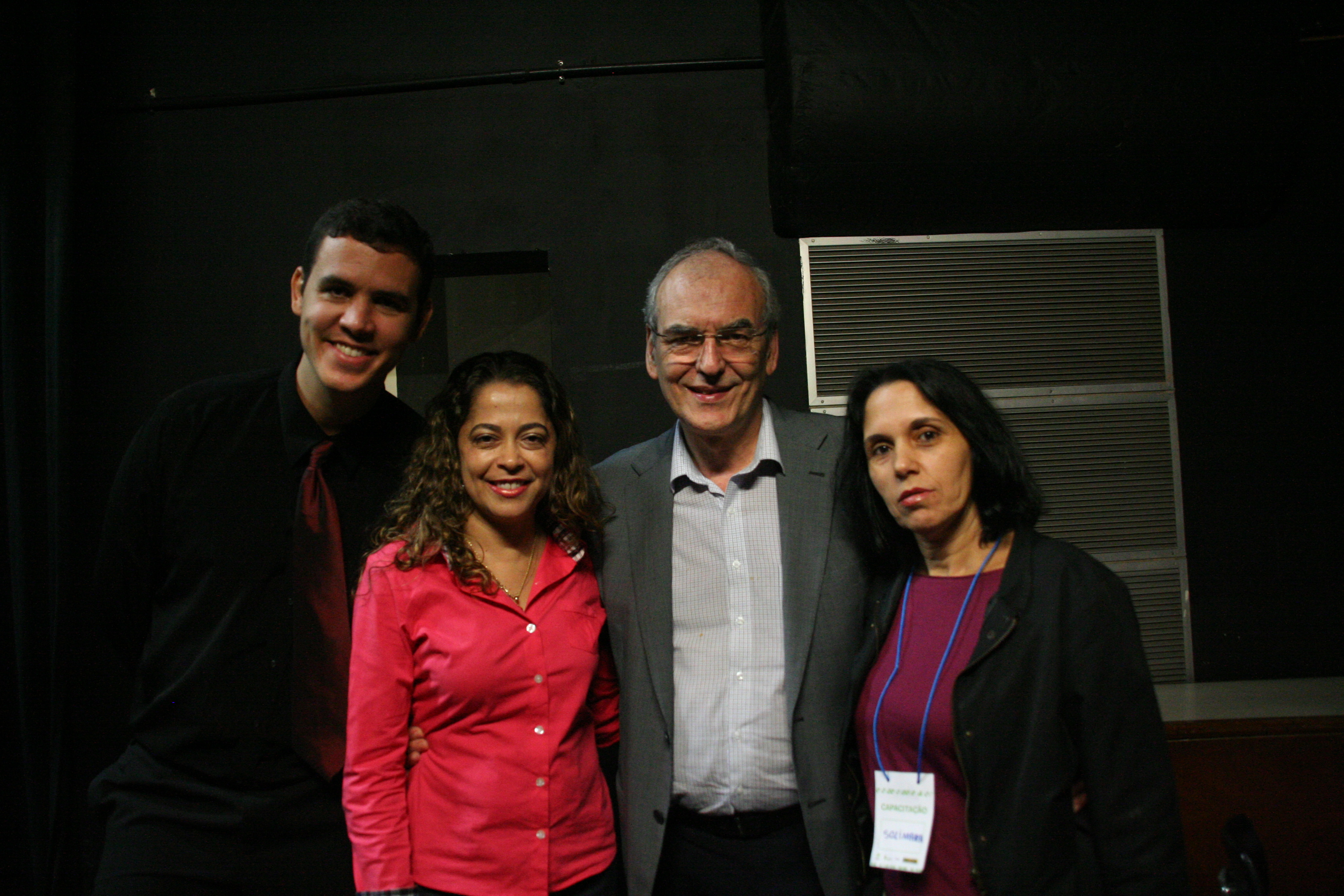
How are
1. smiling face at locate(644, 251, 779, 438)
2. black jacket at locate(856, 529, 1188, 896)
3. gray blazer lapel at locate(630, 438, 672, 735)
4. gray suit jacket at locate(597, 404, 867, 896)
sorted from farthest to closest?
smiling face at locate(644, 251, 779, 438)
gray blazer lapel at locate(630, 438, 672, 735)
gray suit jacket at locate(597, 404, 867, 896)
black jacket at locate(856, 529, 1188, 896)

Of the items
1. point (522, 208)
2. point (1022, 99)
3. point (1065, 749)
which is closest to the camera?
point (1065, 749)

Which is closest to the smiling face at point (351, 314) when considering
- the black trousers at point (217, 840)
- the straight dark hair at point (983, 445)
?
the black trousers at point (217, 840)

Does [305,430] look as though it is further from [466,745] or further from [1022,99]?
[1022,99]

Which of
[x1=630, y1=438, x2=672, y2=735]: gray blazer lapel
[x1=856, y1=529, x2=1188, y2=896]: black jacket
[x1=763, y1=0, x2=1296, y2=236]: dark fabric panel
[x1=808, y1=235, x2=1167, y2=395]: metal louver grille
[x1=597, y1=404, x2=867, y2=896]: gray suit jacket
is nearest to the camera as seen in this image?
[x1=856, y1=529, x2=1188, y2=896]: black jacket

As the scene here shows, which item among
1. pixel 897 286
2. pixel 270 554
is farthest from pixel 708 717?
pixel 897 286

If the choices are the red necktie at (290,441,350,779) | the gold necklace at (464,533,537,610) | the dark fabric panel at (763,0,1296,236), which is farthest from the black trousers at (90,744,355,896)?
the dark fabric panel at (763,0,1296,236)

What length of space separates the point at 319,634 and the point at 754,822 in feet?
3.42

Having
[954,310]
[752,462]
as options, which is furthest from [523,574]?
[954,310]

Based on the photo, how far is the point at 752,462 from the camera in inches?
75.8

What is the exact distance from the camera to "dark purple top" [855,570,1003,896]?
146 cm

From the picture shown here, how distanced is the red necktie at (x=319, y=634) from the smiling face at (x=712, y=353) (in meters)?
0.85

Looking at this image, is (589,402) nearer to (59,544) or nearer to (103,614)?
(103,614)

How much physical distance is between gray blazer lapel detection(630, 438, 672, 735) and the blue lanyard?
437 millimetres

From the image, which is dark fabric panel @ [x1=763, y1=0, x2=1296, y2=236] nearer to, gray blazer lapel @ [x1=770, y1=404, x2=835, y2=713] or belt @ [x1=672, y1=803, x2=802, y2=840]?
gray blazer lapel @ [x1=770, y1=404, x2=835, y2=713]
